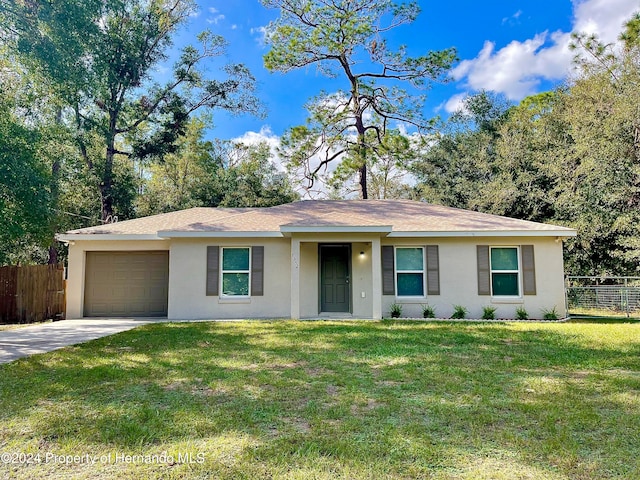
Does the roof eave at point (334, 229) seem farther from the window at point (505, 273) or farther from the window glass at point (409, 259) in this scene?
the window at point (505, 273)

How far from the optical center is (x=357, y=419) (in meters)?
3.45

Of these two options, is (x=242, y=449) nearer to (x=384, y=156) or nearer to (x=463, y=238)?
(x=463, y=238)

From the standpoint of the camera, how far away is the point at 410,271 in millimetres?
10984

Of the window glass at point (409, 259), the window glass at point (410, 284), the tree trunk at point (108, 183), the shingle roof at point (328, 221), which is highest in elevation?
the tree trunk at point (108, 183)

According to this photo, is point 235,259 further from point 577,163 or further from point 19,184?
point 577,163

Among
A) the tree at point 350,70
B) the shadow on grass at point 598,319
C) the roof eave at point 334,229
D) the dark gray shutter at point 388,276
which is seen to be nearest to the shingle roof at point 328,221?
the roof eave at point 334,229

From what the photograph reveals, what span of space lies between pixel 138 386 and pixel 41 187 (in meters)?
5.95

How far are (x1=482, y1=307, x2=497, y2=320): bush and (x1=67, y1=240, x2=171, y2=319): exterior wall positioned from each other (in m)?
8.78

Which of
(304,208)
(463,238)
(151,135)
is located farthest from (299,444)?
(151,135)

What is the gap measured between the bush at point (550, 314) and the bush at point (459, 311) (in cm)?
201

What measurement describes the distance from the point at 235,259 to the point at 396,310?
4.48m

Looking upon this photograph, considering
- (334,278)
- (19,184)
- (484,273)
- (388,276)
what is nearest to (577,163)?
(484,273)

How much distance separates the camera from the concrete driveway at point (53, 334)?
6.51 metres

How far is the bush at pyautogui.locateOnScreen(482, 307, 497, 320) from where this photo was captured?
10.6 metres
